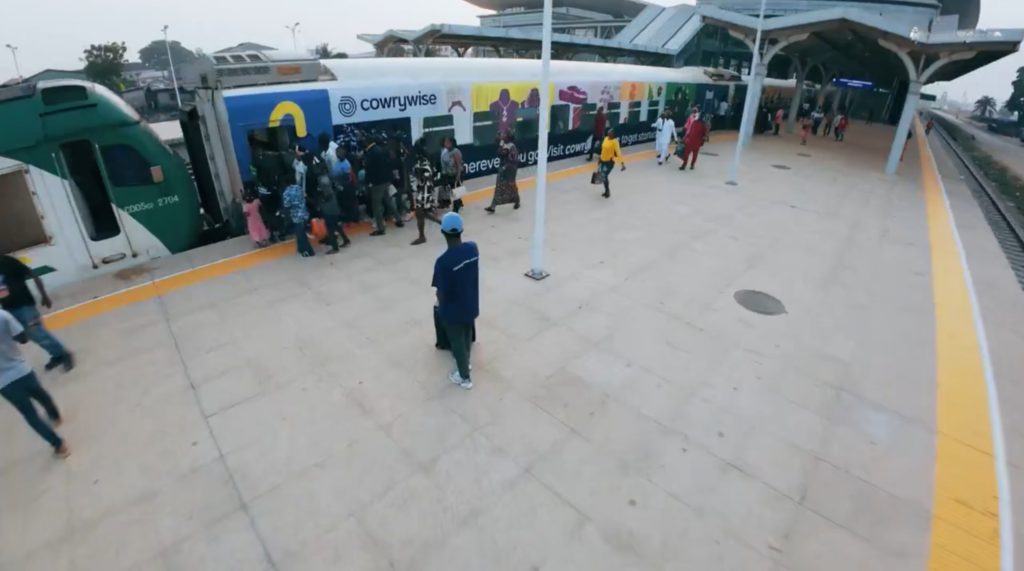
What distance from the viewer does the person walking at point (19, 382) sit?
399 cm

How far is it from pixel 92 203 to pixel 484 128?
27.8 feet

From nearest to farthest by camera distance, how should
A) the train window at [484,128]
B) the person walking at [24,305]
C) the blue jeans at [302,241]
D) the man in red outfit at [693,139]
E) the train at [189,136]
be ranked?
the person walking at [24,305]
the train at [189,136]
the blue jeans at [302,241]
the train window at [484,128]
the man in red outfit at [693,139]

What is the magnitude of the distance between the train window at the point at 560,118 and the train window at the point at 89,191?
36.8ft

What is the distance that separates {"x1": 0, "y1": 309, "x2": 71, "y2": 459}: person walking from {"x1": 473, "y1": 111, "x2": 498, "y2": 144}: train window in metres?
10.3

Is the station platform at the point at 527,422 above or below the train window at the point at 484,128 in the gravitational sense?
below

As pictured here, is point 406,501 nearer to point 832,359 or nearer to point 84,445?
point 84,445

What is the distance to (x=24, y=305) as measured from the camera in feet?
16.9

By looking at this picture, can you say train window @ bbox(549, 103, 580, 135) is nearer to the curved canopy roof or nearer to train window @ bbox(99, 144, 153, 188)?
train window @ bbox(99, 144, 153, 188)

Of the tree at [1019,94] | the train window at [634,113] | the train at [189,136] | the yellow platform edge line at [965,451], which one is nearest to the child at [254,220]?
the train at [189,136]

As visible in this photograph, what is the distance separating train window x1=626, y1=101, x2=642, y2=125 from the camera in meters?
18.7

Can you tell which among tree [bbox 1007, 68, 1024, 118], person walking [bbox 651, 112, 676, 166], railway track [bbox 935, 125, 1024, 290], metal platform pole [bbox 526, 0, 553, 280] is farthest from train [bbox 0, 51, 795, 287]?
tree [bbox 1007, 68, 1024, 118]

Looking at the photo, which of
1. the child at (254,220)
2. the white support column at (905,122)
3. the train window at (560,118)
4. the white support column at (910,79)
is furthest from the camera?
the white support column at (905,122)

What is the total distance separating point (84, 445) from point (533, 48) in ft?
84.6

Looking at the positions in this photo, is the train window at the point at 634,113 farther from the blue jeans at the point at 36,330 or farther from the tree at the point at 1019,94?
the tree at the point at 1019,94
